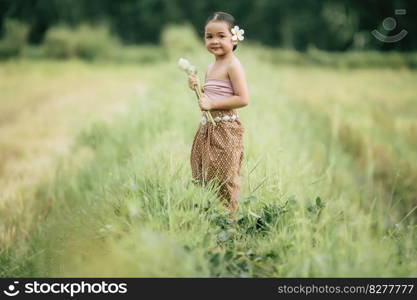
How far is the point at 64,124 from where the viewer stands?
8758 millimetres

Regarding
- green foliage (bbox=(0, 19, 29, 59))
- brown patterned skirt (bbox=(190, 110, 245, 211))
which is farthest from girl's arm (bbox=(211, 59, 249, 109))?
green foliage (bbox=(0, 19, 29, 59))

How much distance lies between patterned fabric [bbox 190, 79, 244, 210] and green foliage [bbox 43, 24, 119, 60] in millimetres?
23397

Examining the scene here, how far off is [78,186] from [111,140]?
868 mm

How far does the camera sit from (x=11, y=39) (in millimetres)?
22469

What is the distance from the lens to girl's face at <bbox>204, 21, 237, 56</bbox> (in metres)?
2.53

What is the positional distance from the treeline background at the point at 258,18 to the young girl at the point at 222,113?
26557 mm

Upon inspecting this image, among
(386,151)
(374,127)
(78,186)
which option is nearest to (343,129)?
(374,127)

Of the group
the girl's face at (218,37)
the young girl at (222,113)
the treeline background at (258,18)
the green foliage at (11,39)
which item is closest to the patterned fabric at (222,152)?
the young girl at (222,113)

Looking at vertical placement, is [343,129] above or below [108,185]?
below

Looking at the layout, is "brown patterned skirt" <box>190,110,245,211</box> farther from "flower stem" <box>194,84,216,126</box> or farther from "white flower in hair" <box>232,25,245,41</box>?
"white flower in hair" <box>232,25,245,41</box>

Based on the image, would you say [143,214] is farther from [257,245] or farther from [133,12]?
[133,12]

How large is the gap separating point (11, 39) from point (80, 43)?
3654mm

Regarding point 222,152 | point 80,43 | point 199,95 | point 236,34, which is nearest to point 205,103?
point 199,95

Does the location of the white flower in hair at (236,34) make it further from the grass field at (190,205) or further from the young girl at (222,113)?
the grass field at (190,205)
